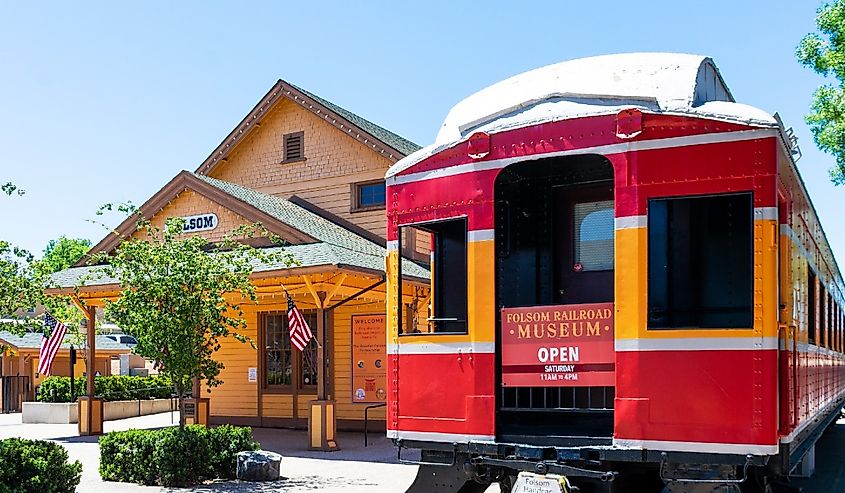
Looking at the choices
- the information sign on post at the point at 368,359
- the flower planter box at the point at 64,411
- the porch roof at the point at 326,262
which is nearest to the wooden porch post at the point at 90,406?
the porch roof at the point at 326,262

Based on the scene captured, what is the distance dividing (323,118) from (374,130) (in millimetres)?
1459

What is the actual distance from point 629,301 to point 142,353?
759cm

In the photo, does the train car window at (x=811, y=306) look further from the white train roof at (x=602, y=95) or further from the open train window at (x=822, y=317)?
the white train roof at (x=602, y=95)

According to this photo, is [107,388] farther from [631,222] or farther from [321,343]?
A: [631,222]

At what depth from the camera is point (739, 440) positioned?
5520 mm

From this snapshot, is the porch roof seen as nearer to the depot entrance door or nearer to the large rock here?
the large rock

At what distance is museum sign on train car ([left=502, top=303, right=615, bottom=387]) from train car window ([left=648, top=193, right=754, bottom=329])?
1.52 feet

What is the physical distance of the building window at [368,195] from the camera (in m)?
19.0

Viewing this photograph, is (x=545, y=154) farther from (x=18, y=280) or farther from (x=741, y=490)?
(x=18, y=280)

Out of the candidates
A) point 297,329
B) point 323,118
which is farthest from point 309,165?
point 297,329

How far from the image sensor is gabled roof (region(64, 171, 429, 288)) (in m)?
15.5

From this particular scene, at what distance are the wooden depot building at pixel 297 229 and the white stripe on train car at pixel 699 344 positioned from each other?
960 cm

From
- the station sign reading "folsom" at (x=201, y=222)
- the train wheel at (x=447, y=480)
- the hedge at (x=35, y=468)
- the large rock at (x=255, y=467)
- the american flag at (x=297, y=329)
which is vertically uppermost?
the station sign reading "folsom" at (x=201, y=222)

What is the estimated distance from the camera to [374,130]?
2073cm
